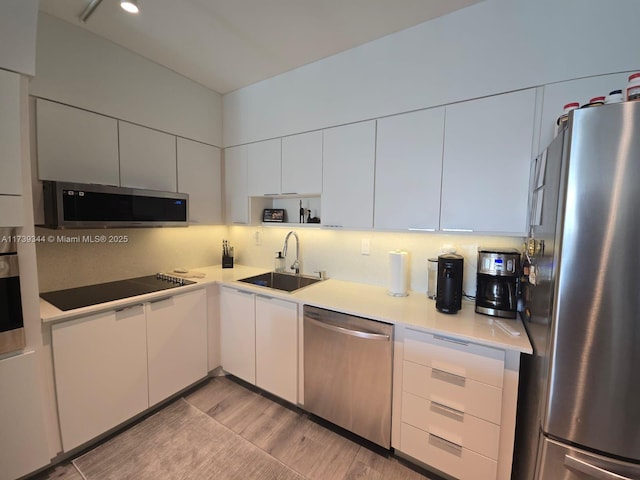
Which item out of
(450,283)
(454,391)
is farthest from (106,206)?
(454,391)

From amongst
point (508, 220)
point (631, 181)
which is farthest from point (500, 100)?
point (631, 181)

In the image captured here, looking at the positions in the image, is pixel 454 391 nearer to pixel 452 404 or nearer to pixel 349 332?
pixel 452 404

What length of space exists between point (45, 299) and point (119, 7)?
74.5 inches

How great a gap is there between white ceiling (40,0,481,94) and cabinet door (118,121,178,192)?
0.61 meters

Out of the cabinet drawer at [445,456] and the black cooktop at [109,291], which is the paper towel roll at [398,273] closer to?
the cabinet drawer at [445,456]

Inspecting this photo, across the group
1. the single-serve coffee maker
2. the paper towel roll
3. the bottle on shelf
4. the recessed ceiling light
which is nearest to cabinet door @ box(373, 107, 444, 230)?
the paper towel roll

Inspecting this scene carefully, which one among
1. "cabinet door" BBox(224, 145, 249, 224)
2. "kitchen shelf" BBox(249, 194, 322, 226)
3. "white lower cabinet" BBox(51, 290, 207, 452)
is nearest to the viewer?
"white lower cabinet" BBox(51, 290, 207, 452)

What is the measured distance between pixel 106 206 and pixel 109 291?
2.08ft

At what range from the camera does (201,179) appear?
2586 mm

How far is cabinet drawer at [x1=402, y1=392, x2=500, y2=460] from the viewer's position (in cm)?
127

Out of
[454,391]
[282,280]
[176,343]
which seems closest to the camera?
[454,391]

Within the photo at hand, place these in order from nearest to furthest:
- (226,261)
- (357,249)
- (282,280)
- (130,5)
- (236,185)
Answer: (130,5), (357,249), (282,280), (236,185), (226,261)

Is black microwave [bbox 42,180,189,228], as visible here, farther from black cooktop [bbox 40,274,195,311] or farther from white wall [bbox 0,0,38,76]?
white wall [bbox 0,0,38,76]

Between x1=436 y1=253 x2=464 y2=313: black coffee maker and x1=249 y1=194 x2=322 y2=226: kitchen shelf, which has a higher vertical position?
x1=249 y1=194 x2=322 y2=226: kitchen shelf
